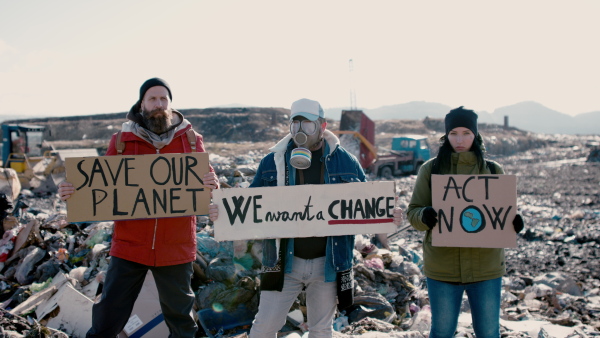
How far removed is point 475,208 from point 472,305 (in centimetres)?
54

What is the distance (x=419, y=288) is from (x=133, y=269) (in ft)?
11.4

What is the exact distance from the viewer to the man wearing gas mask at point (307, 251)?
237 cm

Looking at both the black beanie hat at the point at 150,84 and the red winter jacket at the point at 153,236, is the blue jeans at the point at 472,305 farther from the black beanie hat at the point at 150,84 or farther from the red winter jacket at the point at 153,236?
the black beanie hat at the point at 150,84

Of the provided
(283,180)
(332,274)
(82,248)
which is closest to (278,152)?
(283,180)

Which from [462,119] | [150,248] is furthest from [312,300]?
[462,119]

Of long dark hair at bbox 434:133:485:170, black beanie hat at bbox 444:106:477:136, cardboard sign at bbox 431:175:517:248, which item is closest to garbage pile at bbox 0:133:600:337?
cardboard sign at bbox 431:175:517:248

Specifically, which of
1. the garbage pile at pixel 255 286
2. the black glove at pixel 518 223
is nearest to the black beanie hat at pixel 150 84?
the garbage pile at pixel 255 286

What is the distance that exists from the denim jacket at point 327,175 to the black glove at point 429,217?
410mm

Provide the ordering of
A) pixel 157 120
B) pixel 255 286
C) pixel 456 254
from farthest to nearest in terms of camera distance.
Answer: pixel 255 286
pixel 157 120
pixel 456 254

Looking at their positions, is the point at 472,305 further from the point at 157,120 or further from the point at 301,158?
the point at 157,120

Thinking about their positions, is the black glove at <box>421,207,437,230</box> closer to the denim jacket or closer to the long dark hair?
the long dark hair

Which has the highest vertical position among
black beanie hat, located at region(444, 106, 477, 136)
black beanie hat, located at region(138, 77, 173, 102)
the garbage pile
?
black beanie hat, located at region(138, 77, 173, 102)

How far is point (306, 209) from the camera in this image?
249 centimetres

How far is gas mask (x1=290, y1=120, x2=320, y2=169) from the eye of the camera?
7.79ft
